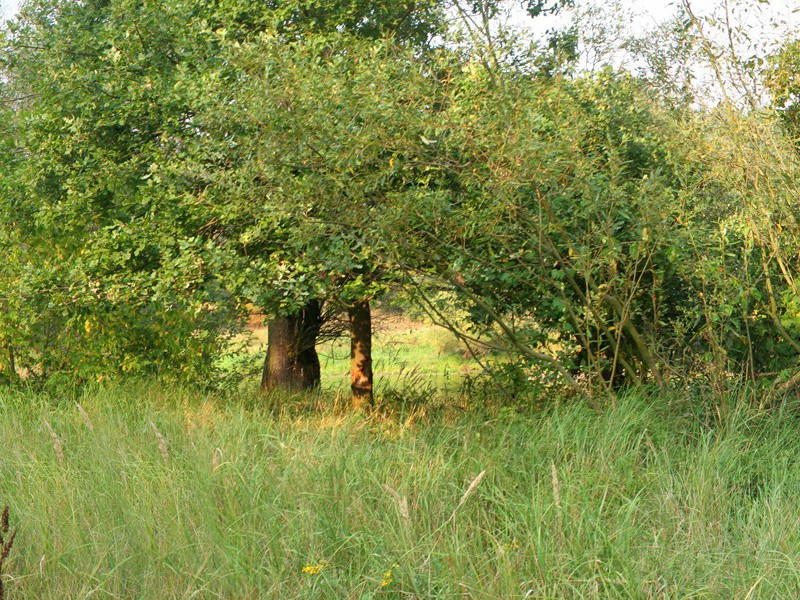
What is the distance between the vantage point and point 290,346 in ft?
33.4

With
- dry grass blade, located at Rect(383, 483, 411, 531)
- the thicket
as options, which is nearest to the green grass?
dry grass blade, located at Rect(383, 483, 411, 531)

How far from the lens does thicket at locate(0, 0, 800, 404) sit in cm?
588

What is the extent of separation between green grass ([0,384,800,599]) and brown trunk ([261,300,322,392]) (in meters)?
4.09

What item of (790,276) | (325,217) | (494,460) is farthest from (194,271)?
(790,276)

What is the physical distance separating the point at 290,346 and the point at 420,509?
621 cm

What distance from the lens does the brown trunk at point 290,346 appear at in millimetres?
10156

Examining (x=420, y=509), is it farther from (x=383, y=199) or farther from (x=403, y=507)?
(x=383, y=199)

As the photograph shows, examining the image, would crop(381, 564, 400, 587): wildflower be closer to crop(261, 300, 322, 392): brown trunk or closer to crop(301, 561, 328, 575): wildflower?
crop(301, 561, 328, 575): wildflower

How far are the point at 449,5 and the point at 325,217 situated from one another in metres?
4.75

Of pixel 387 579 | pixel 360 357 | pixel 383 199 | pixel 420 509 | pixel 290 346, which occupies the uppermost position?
pixel 383 199

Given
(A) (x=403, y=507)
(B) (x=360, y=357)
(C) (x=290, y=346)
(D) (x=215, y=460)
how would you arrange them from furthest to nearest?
1. (C) (x=290, y=346)
2. (B) (x=360, y=357)
3. (D) (x=215, y=460)
4. (A) (x=403, y=507)

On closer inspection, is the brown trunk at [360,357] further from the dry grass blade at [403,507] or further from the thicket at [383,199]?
the dry grass blade at [403,507]

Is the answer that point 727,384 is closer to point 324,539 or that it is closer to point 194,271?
point 324,539

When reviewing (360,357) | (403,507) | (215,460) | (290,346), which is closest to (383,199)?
(215,460)
